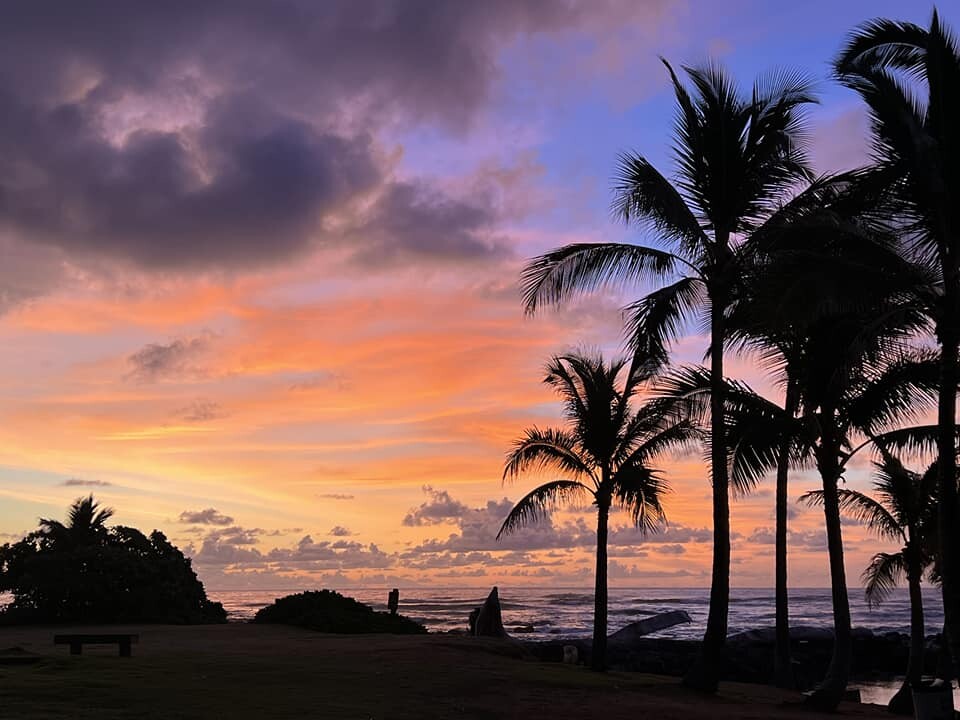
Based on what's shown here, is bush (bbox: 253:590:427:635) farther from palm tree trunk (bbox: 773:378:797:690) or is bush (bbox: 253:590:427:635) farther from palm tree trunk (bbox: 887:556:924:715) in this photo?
palm tree trunk (bbox: 887:556:924:715)

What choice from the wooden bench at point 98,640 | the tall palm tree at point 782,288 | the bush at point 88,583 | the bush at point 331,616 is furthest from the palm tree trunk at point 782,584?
the bush at point 88,583

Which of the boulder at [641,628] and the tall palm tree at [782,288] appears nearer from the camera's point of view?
the tall palm tree at [782,288]

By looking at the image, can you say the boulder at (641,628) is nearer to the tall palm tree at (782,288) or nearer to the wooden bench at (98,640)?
the tall palm tree at (782,288)

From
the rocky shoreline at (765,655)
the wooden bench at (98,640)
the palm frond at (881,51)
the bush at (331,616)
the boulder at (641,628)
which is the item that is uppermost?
the palm frond at (881,51)

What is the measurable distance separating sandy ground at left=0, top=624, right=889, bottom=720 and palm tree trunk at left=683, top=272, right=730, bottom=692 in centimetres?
55

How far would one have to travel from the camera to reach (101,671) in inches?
558

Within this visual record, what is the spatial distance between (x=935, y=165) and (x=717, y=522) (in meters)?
7.39

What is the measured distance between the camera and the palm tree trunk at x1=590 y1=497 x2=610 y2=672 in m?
20.5

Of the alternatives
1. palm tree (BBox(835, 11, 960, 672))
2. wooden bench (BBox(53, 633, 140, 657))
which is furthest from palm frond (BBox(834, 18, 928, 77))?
wooden bench (BBox(53, 633, 140, 657))

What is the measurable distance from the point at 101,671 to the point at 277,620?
1437 cm

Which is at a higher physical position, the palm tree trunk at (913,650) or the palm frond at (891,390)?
the palm frond at (891,390)

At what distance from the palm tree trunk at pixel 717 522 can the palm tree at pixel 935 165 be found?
4.25m

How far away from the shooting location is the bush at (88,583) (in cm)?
2880

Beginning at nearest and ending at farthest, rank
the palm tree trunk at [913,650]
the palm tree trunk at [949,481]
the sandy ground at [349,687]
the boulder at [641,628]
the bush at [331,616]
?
1. the palm tree trunk at [949,481]
2. the sandy ground at [349,687]
3. the palm tree trunk at [913,650]
4. the bush at [331,616]
5. the boulder at [641,628]
